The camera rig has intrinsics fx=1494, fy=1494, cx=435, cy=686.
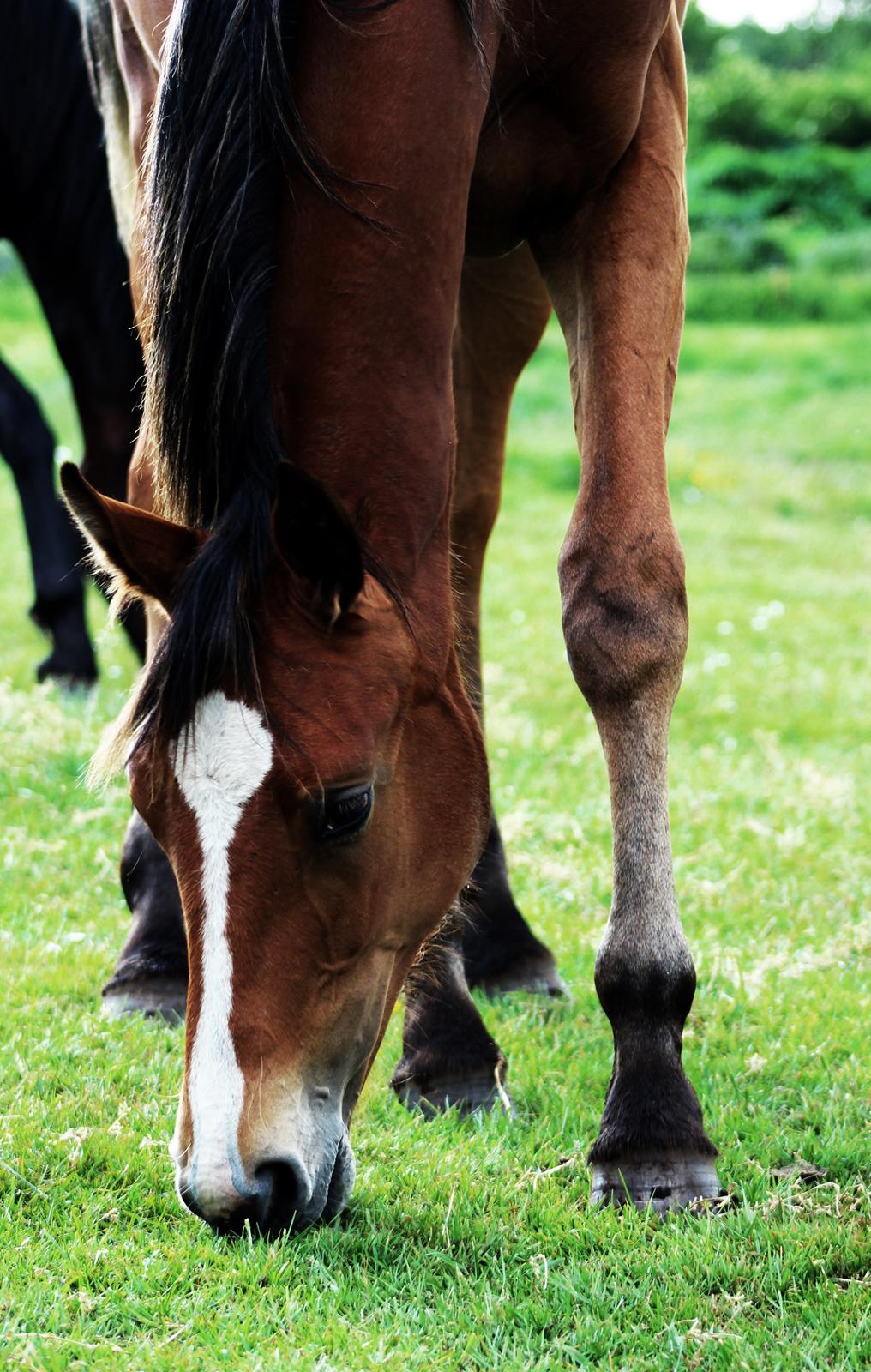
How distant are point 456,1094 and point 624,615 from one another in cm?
103

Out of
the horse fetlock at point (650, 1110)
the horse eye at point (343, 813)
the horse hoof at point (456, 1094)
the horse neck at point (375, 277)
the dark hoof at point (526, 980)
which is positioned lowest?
the horse hoof at point (456, 1094)

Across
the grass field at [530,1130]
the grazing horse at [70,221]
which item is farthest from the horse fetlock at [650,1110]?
the grazing horse at [70,221]

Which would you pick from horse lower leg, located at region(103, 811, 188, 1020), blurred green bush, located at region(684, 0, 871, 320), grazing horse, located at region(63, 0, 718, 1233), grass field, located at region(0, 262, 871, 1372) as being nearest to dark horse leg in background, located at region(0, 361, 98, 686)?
grass field, located at region(0, 262, 871, 1372)

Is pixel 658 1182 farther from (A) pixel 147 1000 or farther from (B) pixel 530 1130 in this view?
(A) pixel 147 1000

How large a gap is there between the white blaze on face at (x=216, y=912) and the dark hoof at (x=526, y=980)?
1.66 metres

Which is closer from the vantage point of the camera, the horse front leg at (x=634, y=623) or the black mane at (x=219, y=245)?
the black mane at (x=219, y=245)

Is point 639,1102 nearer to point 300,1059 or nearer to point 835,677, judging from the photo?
point 300,1059

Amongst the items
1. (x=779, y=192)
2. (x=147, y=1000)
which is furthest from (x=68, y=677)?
(x=779, y=192)

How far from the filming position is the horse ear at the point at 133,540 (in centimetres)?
230

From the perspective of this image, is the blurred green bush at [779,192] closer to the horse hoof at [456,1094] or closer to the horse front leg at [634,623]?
the horse front leg at [634,623]

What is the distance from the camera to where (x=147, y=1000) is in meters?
3.38

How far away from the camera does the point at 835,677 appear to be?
7.61 meters

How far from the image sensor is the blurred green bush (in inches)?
790

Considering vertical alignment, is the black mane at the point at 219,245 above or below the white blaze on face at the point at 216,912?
above
